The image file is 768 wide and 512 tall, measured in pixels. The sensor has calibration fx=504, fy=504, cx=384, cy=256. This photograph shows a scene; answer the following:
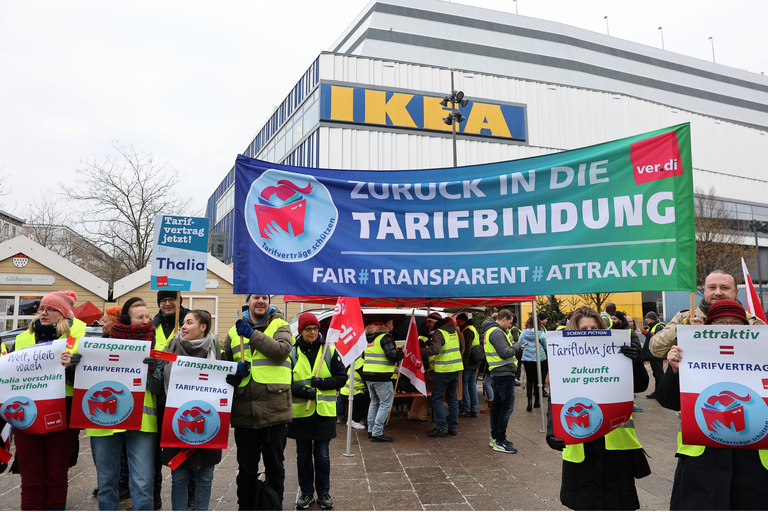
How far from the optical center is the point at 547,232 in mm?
3893

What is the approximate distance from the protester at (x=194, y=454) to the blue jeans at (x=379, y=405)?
3995 millimetres

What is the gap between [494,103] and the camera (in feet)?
116

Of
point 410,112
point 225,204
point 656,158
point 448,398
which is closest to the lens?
point 656,158

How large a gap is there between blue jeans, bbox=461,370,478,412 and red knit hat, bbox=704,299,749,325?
721 centimetres

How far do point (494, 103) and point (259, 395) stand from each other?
34483mm

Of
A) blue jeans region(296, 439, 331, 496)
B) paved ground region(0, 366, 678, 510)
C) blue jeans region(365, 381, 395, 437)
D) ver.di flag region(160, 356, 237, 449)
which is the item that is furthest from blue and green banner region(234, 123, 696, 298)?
blue jeans region(365, 381, 395, 437)

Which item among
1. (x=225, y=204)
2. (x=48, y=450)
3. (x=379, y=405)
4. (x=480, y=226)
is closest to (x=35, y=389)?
(x=48, y=450)

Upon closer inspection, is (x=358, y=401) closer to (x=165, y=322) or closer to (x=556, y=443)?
(x=165, y=322)

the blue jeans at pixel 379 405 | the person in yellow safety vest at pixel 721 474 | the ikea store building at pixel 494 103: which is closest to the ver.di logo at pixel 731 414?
the person in yellow safety vest at pixel 721 474

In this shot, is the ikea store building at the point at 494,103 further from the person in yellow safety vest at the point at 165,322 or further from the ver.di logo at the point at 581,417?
the ver.di logo at the point at 581,417

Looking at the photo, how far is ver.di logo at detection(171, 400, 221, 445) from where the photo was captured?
3855mm

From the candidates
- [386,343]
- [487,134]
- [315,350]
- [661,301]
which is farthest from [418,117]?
[315,350]

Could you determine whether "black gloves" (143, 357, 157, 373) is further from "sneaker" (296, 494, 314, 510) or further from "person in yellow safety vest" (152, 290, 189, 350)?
"sneaker" (296, 494, 314, 510)

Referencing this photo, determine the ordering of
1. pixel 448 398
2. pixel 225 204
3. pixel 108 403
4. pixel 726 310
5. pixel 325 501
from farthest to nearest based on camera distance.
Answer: pixel 225 204 < pixel 448 398 < pixel 325 501 < pixel 108 403 < pixel 726 310
